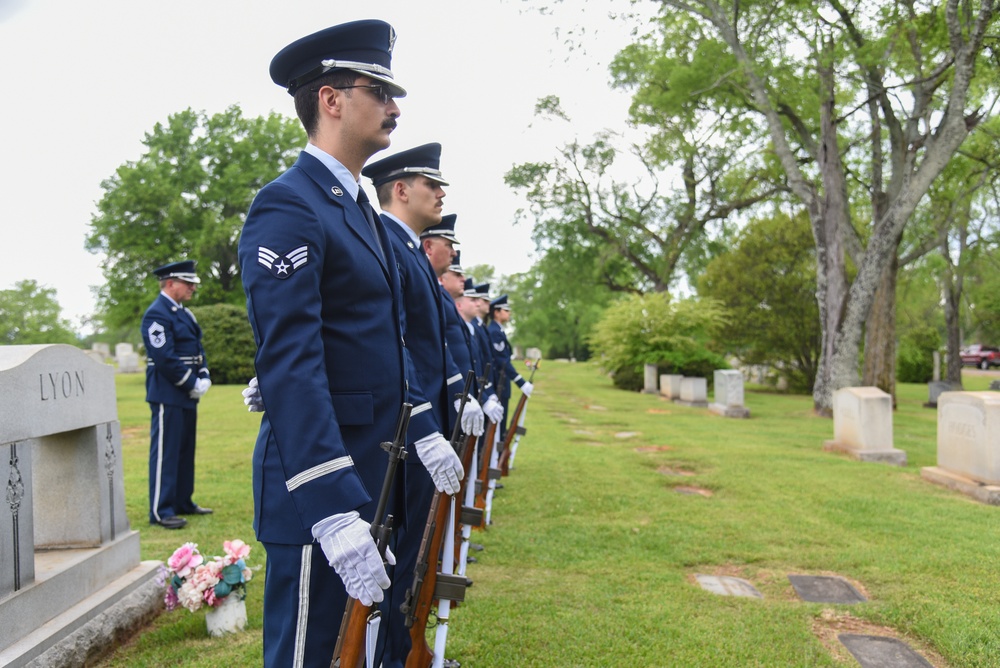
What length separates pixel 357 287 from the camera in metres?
2.28

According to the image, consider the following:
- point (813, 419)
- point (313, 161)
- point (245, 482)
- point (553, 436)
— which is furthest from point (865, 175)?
point (313, 161)

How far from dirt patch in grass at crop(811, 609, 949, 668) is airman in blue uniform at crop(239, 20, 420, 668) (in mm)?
2822

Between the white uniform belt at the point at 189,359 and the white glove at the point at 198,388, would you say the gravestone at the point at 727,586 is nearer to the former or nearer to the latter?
the white glove at the point at 198,388

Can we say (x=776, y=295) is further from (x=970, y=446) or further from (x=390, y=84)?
(x=390, y=84)

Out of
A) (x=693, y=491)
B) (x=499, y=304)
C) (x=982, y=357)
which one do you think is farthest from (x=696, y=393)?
Answer: (x=982, y=357)

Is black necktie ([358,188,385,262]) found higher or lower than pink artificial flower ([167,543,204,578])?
higher

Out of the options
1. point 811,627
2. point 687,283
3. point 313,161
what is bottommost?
point 811,627

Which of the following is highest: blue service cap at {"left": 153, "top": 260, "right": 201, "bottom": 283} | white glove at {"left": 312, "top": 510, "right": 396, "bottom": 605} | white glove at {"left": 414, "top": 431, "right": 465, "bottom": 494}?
blue service cap at {"left": 153, "top": 260, "right": 201, "bottom": 283}

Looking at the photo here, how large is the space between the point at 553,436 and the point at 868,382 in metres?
9.94

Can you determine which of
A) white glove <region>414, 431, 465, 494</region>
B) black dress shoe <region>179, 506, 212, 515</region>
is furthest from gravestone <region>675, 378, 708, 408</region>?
white glove <region>414, 431, 465, 494</region>

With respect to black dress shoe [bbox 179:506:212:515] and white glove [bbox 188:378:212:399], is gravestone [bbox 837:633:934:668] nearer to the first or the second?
black dress shoe [bbox 179:506:212:515]

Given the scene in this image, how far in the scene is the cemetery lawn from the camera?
388 centimetres

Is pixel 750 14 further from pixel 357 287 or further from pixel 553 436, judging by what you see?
pixel 357 287

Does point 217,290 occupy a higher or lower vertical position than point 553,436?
higher
